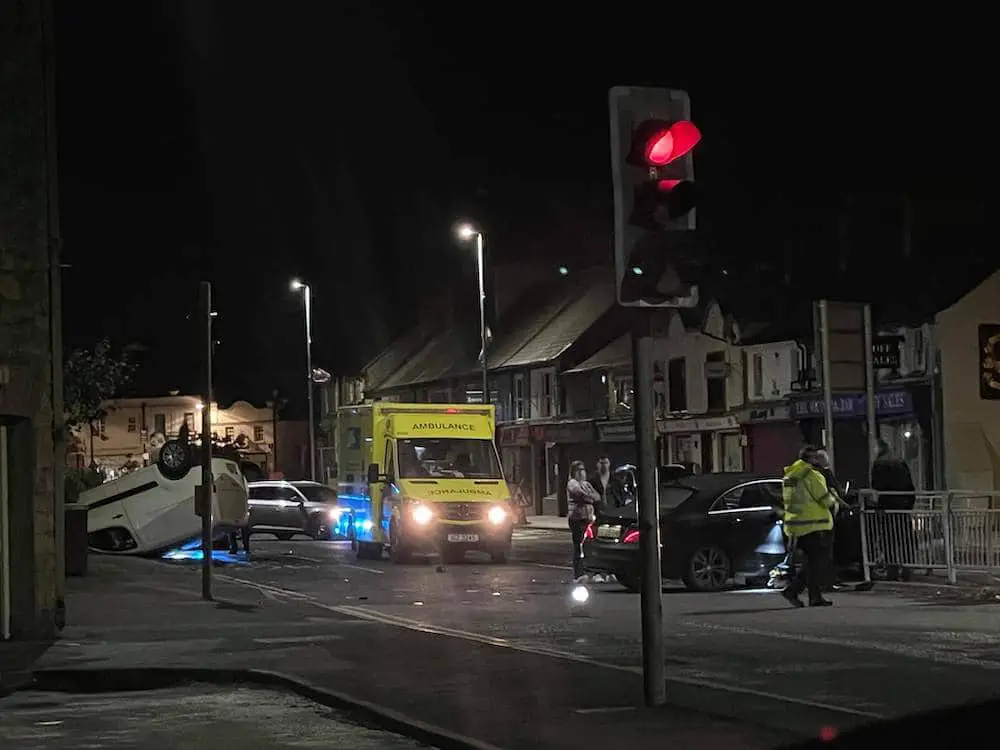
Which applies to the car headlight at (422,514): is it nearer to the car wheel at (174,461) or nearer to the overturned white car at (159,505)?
the overturned white car at (159,505)

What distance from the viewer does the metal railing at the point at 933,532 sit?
62.3 feet

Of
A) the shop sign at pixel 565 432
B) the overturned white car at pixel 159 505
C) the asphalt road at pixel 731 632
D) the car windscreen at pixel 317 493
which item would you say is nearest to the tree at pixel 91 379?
the overturned white car at pixel 159 505

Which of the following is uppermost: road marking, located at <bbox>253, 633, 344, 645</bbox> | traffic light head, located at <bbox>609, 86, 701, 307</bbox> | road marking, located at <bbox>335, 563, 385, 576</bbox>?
traffic light head, located at <bbox>609, 86, 701, 307</bbox>

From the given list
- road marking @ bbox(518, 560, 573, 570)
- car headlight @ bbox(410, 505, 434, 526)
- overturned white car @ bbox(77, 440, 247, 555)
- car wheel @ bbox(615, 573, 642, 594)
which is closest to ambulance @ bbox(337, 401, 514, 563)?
car headlight @ bbox(410, 505, 434, 526)

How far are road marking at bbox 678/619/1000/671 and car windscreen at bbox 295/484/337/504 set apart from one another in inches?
905

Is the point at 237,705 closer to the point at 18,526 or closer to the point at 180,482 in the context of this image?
the point at 18,526

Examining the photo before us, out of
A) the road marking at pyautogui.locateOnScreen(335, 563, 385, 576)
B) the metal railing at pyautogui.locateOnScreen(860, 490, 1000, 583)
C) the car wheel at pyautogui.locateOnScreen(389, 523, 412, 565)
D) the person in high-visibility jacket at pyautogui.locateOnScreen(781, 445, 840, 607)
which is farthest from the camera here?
the car wheel at pyautogui.locateOnScreen(389, 523, 412, 565)

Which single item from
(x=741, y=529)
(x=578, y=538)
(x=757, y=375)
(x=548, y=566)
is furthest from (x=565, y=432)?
(x=741, y=529)

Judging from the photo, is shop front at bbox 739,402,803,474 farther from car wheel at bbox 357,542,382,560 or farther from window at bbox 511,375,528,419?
window at bbox 511,375,528,419

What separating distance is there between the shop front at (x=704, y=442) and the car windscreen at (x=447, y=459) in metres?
16.5

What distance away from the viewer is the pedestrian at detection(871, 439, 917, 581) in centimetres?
1972

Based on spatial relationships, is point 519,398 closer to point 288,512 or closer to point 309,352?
point 309,352

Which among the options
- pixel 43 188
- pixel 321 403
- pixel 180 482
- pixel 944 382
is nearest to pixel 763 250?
pixel 944 382

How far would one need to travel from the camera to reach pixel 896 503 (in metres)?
20.2
